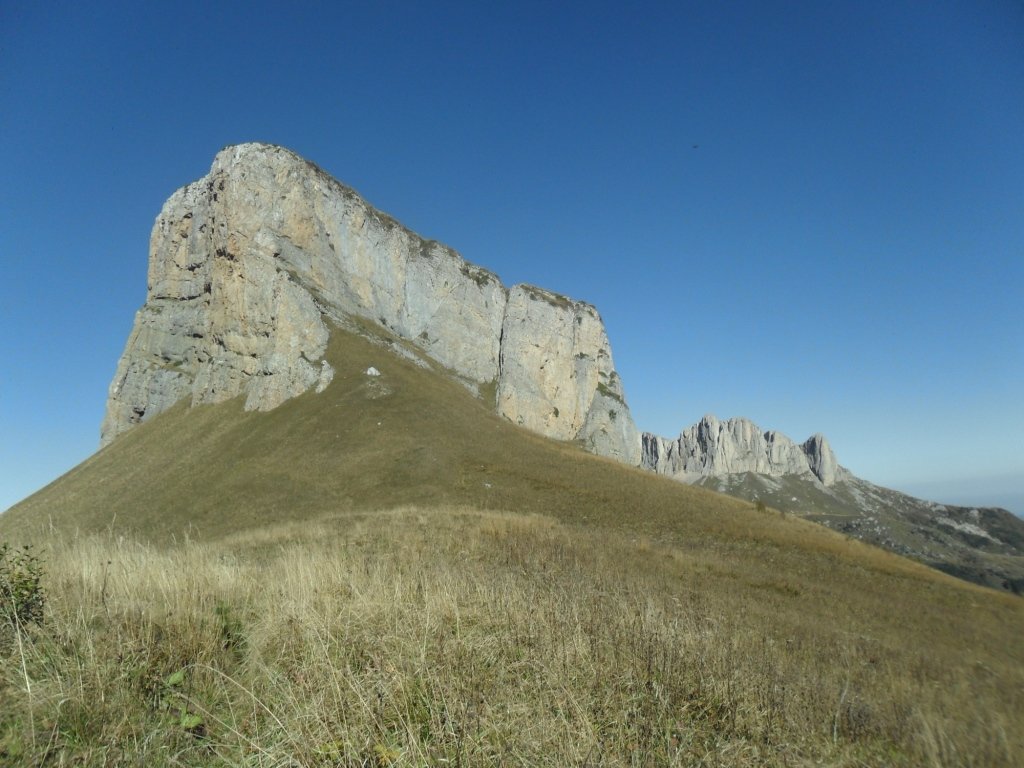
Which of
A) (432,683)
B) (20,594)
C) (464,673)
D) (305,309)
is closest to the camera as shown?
(432,683)

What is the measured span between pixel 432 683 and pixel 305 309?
194 feet

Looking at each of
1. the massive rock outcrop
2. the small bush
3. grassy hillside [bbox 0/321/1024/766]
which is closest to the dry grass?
grassy hillside [bbox 0/321/1024/766]

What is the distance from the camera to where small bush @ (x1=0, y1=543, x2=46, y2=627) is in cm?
430

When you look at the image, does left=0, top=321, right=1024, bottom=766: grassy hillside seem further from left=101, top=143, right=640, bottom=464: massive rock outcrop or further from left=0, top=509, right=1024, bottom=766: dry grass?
left=101, top=143, right=640, bottom=464: massive rock outcrop

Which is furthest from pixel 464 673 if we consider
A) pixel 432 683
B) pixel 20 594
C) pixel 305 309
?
pixel 305 309

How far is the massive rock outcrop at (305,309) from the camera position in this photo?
199 feet

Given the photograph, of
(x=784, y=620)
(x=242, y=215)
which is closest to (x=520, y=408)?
(x=242, y=215)

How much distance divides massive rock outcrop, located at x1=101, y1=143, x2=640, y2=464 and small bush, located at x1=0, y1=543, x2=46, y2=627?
48710 millimetres

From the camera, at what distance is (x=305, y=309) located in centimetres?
5772

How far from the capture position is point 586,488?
1276 inches

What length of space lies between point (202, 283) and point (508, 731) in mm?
87473

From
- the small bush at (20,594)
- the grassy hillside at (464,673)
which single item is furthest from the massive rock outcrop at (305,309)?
the small bush at (20,594)

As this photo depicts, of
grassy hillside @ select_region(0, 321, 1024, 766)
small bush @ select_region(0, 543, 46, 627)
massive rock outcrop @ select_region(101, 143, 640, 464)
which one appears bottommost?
grassy hillside @ select_region(0, 321, 1024, 766)

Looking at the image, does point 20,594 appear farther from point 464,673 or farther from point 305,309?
point 305,309
